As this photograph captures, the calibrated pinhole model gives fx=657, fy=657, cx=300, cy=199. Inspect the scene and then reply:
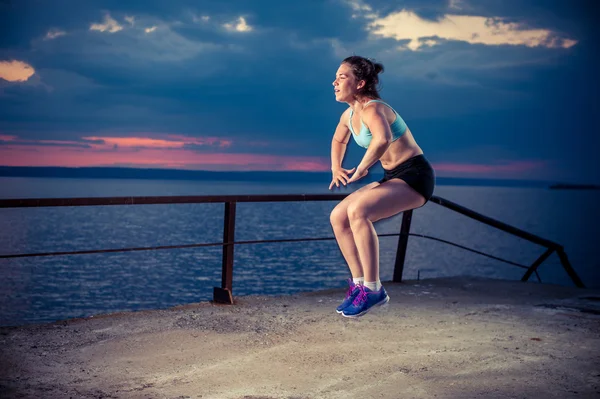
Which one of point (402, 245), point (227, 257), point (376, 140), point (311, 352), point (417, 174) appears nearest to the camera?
point (376, 140)

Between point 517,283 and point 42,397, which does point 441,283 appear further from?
point 42,397

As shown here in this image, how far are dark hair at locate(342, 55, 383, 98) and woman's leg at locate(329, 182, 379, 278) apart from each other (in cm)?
55

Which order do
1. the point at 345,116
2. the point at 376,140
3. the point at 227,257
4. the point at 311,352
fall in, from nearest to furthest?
1. the point at 376,140
2. the point at 345,116
3. the point at 311,352
4. the point at 227,257

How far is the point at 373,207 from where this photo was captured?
3.78 m

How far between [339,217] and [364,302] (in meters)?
0.54

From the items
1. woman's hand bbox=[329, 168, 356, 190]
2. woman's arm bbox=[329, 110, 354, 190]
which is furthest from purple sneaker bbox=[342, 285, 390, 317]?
woman's arm bbox=[329, 110, 354, 190]

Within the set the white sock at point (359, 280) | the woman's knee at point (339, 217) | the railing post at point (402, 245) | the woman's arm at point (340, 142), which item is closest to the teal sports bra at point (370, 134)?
the woman's arm at point (340, 142)

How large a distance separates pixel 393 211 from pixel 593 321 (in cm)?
323

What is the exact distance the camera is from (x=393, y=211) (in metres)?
3.85

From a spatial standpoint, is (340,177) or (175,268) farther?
(175,268)

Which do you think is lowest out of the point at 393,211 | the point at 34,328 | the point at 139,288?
the point at 139,288

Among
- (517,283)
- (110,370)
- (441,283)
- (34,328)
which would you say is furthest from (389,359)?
(517,283)

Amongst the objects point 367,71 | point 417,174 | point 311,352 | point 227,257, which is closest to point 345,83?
point 367,71

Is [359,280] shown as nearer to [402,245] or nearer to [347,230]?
[347,230]
